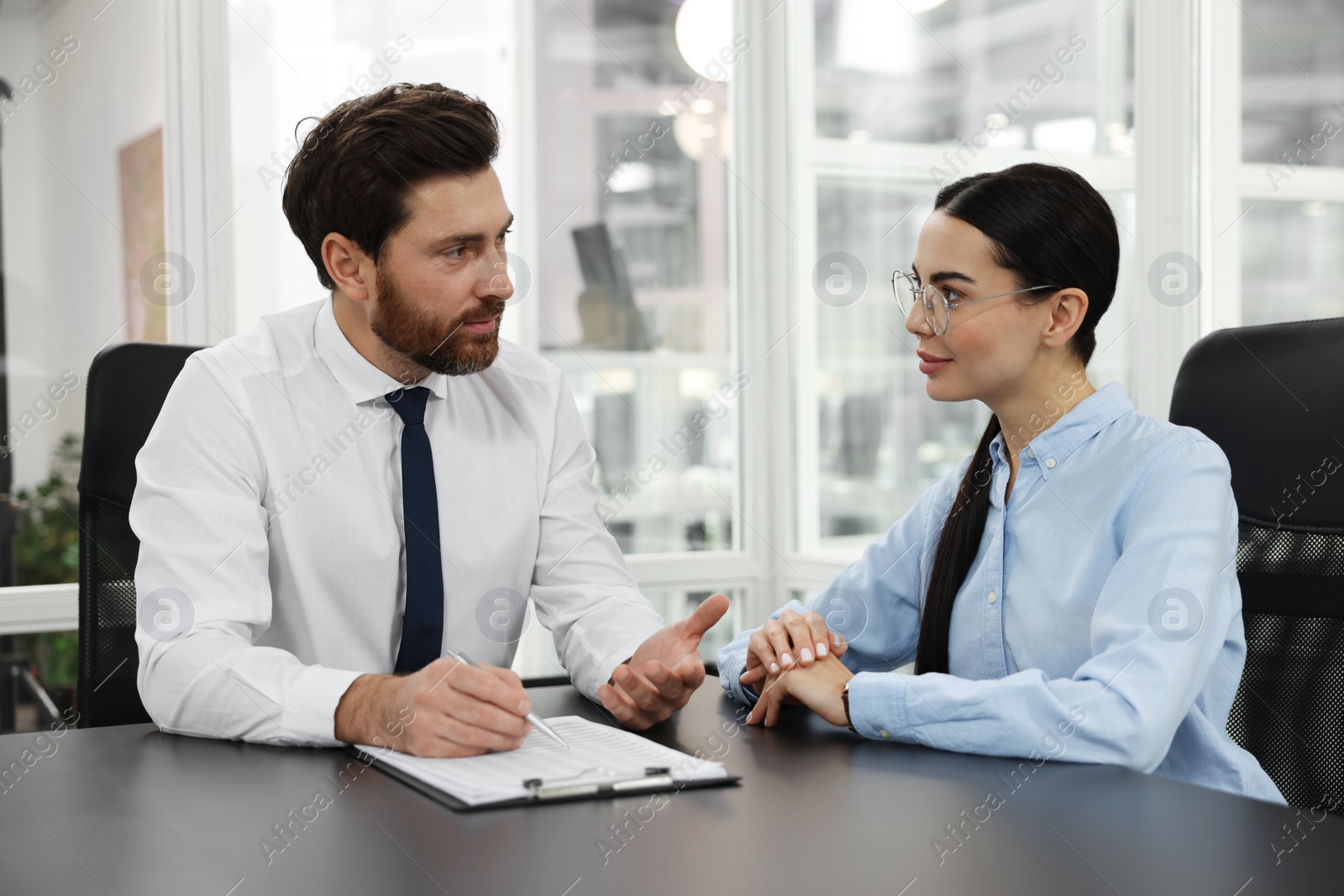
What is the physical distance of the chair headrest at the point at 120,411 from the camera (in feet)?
5.66

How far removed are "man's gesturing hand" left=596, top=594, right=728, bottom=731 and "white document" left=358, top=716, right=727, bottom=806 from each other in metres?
0.10

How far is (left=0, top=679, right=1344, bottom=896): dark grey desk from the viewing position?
0.84 m

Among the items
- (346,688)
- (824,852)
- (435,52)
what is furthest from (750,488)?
(824,852)

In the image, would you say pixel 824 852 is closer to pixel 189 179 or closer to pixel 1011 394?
pixel 1011 394

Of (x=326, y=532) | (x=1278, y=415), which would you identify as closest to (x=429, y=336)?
(x=326, y=532)

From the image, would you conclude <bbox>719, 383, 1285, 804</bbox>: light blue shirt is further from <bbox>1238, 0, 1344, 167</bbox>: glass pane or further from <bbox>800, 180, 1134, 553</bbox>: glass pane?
<bbox>800, 180, 1134, 553</bbox>: glass pane

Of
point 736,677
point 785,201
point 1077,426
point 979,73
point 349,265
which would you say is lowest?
point 736,677

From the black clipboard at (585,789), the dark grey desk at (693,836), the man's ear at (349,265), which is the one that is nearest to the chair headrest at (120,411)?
the man's ear at (349,265)

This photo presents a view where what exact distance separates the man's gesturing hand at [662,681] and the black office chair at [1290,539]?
0.67 meters

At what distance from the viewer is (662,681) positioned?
1392 mm

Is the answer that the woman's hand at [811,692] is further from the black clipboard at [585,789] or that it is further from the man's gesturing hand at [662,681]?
the black clipboard at [585,789]

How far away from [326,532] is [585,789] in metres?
0.74

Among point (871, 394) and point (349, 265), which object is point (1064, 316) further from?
point (871, 394)

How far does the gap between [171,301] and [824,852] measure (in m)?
2.52
